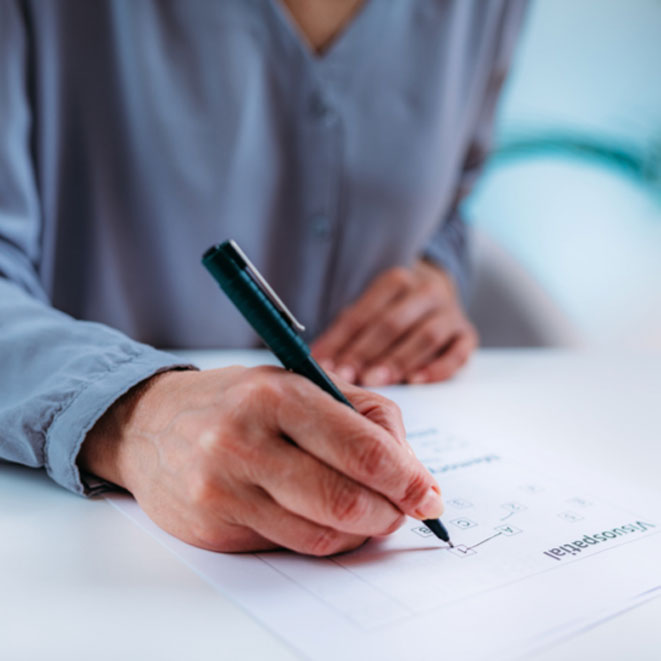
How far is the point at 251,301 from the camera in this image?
340 mm

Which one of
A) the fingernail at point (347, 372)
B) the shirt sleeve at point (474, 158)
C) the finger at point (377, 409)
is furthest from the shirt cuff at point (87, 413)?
the shirt sleeve at point (474, 158)

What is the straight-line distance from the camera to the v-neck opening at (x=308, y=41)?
2.60 ft

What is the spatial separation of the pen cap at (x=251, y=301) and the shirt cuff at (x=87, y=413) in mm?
99

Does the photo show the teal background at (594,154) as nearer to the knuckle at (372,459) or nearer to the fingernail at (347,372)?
the fingernail at (347,372)

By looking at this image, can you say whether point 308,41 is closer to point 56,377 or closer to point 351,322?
point 351,322

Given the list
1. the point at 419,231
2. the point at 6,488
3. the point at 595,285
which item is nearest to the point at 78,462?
the point at 6,488

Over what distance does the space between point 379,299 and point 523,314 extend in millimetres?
536

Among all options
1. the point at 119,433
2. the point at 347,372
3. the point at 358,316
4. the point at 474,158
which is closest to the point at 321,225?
the point at 358,316

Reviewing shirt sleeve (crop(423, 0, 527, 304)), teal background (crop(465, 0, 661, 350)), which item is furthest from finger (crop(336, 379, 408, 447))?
teal background (crop(465, 0, 661, 350))

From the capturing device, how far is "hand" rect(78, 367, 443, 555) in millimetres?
320

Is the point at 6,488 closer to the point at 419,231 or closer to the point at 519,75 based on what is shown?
the point at 419,231

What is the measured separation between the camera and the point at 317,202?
879 mm

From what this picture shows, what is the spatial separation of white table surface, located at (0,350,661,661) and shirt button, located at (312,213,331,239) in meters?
0.38

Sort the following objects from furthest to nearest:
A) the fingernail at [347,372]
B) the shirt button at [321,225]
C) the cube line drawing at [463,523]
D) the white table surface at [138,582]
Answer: the shirt button at [321,225]
the fingernail at [347,372]
the cube line drawing at [463,523]
the white table surface at [138,582]
